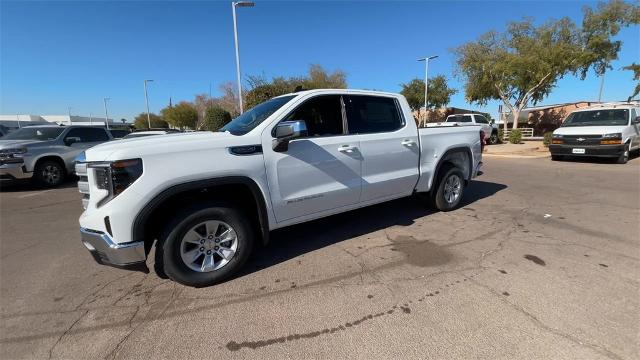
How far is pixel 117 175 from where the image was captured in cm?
280

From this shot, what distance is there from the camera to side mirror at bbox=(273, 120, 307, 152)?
10.3 ft

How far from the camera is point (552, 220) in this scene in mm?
5121

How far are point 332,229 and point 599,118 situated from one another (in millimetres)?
12421

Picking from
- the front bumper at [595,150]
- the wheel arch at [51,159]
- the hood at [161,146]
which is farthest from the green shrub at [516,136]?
the wheel arch at [51,159]

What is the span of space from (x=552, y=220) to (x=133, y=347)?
5.67 metres

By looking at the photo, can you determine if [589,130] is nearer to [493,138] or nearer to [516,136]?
[516,136]

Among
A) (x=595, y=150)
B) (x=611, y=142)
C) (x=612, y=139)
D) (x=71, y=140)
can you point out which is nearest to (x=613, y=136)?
(x=612, y=139)

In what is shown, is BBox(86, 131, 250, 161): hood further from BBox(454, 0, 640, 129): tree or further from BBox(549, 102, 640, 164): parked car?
BBox(454, 0, 640, 129): tree

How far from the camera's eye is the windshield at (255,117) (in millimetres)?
3617

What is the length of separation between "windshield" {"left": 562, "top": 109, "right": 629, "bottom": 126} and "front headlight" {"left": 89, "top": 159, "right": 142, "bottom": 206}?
14.3 metres

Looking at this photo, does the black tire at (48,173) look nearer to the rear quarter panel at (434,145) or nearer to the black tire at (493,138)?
the rear quarter panel at (434,145)

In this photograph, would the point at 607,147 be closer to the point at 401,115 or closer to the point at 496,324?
the point at 401,115

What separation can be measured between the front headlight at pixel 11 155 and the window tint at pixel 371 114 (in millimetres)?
9228

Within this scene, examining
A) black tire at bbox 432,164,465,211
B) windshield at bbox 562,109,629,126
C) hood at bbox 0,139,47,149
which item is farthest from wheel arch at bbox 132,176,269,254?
windshield at bbox 562,109,629,126
